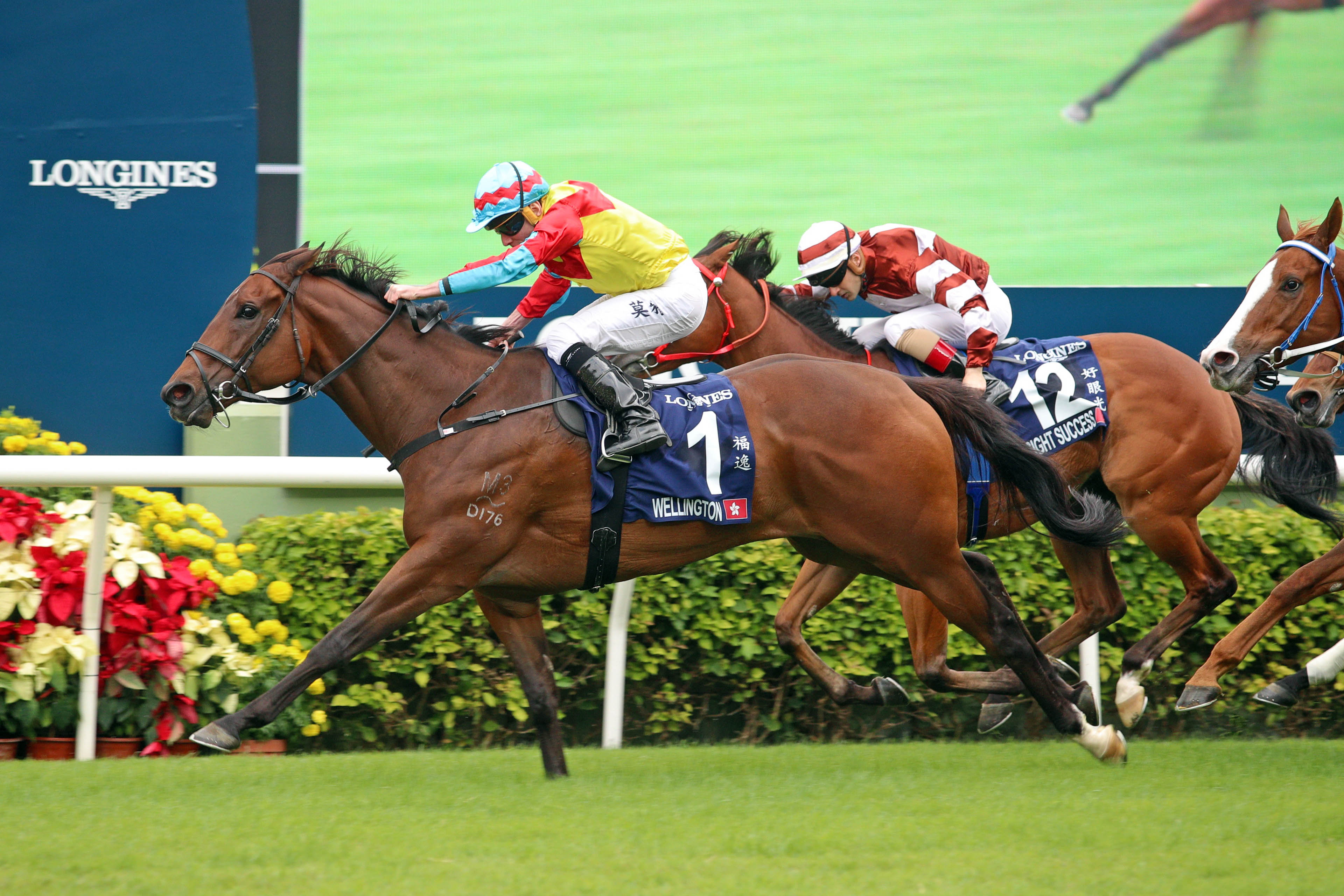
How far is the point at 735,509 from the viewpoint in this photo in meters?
3.79

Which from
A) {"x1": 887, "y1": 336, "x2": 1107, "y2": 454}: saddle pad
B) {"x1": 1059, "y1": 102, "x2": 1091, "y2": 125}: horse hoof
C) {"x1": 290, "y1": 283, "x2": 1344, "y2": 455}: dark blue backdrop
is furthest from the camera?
{"x1": 1059, "y1": 102, "x2": 1091, "y2": 125}: horse hoof

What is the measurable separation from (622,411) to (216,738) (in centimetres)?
132

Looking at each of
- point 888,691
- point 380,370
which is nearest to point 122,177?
point 380,370

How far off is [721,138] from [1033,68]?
1813 millimetres

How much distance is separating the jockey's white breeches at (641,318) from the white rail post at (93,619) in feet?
4.51

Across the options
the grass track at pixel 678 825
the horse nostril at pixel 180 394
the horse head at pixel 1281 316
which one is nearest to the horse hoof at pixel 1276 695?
the grass track at pixel 678 825

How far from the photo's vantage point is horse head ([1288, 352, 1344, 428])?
14.7ft

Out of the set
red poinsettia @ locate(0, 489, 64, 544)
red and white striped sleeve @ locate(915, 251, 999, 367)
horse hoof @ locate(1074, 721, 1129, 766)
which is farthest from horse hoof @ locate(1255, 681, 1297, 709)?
red poinsettia @ locate(0, 489, 64, 544)

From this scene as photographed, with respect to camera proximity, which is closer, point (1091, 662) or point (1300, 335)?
point (1300, 335)

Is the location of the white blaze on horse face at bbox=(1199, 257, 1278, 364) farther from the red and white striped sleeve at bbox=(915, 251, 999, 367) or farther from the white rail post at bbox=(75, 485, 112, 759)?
the white rail post at bbox=(75, 485, 112, 759)

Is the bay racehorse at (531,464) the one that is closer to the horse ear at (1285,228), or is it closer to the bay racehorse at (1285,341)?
the bay racehorse at (1285,341)

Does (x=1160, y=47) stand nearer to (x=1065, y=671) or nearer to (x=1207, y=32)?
(x=1207, y=32)

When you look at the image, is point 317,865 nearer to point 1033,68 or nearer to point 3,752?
point 3,752

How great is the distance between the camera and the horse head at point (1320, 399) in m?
4.47
